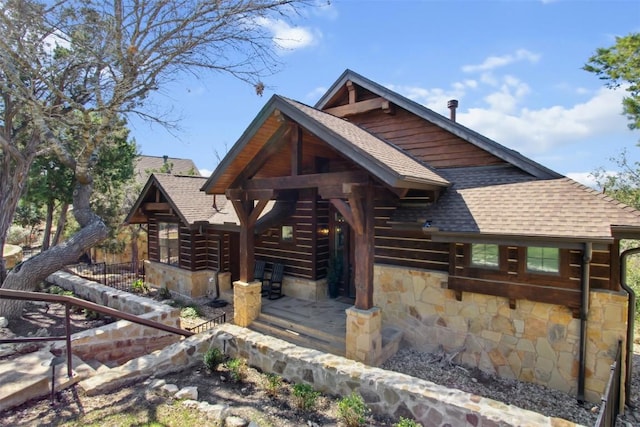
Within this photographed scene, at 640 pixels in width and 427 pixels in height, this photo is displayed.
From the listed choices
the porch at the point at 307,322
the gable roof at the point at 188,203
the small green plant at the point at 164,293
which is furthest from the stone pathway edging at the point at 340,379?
the small green plant at the point at 164,293

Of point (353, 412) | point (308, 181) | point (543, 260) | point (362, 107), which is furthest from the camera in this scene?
point (362, 107)

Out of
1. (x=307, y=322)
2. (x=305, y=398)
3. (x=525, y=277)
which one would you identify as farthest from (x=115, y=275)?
(x=525, y=277)

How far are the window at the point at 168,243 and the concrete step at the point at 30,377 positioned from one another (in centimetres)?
791

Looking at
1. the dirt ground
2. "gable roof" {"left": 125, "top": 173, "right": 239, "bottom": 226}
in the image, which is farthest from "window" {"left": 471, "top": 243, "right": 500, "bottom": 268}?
"gable roof" {"left": 125, "top": 173, "right": 239, "bottom": 226}

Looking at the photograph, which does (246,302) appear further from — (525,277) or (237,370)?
(525,277)

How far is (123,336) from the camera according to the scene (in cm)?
699

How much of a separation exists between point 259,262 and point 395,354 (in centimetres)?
541

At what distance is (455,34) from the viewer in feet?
28.0

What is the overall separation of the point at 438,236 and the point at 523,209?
158cm

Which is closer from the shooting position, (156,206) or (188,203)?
(188,203)

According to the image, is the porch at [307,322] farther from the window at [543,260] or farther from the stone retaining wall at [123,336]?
the window at [543,260]

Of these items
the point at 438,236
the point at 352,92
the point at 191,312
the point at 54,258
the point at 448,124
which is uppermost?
the point at 352,92

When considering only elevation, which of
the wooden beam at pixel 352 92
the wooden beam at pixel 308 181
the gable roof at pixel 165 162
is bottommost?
the wooden beam at pixel 308 181

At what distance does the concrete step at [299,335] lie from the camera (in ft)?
22.6
